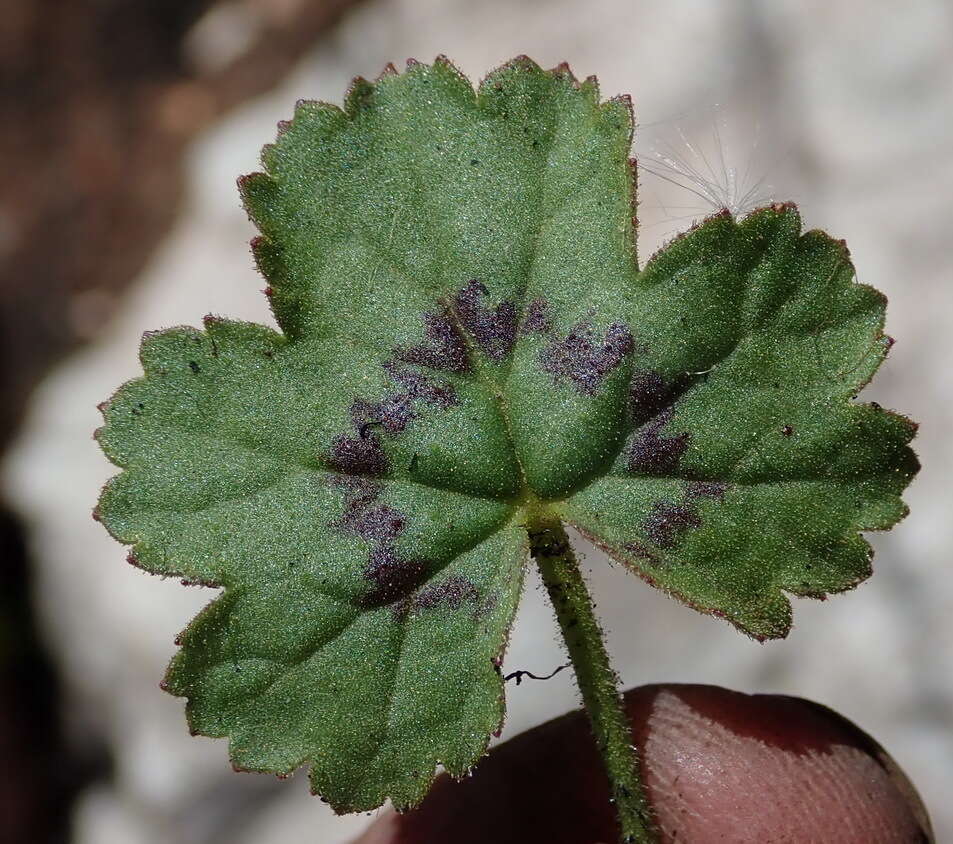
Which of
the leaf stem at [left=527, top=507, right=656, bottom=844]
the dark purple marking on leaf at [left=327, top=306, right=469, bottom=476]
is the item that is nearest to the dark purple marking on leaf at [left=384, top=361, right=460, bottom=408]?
the dark purple marking on leaf at [left=327, top=306, right=469, bottom=476]

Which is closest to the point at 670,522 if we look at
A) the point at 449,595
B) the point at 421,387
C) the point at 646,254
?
the point at 449,595

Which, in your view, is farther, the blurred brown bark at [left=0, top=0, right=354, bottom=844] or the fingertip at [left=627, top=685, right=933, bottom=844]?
the blurred brown bark at [left=0, top=0, right=354, bottom=844]

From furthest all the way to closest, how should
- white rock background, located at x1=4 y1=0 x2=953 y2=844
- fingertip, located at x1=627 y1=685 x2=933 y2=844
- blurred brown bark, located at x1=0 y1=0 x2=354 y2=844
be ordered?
blurred brown bark, located at x1=0 y1=0 x2=354 y2=844 → white rock background, located at x1=4 y1=0 x2=953 y2=844 → fingertip, located at x1=627 y1=685 x2=933 y2=844

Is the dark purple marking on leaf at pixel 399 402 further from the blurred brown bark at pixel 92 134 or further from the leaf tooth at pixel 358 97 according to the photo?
the blurred brown bark at pixel 92 134

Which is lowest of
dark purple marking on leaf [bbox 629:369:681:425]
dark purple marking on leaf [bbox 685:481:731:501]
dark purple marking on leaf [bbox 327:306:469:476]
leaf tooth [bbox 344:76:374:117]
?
dark purple marking on leaf [bbox 685:481:731:501]

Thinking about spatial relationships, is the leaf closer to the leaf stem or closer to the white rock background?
the leaf stem

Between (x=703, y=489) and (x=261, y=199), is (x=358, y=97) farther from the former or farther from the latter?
(x=703, y=489)

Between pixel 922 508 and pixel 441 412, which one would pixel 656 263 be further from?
pixel 922 508
